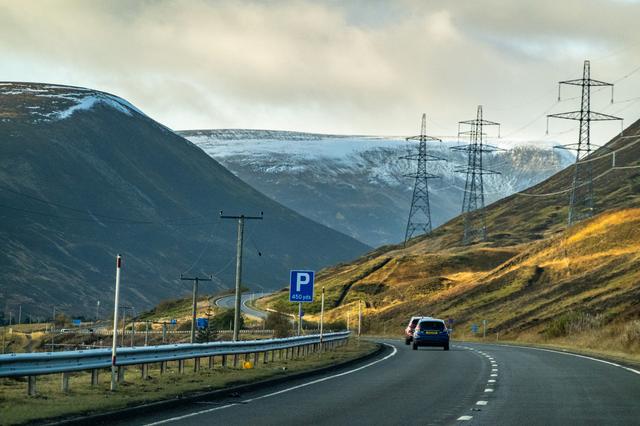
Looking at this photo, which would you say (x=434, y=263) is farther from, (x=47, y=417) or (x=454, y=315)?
(x=47, y=417)

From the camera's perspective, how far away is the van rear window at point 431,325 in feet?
171

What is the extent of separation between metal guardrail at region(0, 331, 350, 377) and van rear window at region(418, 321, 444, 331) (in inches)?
812

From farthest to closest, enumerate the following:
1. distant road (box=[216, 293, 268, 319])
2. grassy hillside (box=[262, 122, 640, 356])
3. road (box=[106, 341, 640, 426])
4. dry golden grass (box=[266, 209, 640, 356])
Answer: distant road (box=[216, 293, 268, 319]), dry golden grass (box=[266, 209, 640, 356]), grassy hillside (box=[262, 122, 640, 356]), road (box=[106, 341, 640, 426])

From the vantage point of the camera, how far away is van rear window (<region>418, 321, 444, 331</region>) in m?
52.0

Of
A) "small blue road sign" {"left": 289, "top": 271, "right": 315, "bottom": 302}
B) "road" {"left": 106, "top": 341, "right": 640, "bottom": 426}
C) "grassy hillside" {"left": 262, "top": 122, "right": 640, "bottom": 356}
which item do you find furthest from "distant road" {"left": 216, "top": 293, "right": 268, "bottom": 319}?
"road" {"left": 106, "top": 341, "right": 640, "bottom": 426}

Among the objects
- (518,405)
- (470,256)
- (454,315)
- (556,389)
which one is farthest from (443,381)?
(470,256)

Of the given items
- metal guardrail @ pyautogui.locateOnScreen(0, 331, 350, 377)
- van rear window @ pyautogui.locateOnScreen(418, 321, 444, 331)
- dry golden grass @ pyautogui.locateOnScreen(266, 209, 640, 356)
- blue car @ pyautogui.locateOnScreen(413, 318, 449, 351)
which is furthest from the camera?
dry golden grass @ pyautogui.locateOnScreen(266, 209, 640, 356)

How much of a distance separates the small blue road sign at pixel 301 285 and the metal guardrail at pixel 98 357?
712cm

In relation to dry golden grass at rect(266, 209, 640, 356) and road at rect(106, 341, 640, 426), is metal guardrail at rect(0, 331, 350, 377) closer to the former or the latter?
road at rect(106, 341, 640, 426)

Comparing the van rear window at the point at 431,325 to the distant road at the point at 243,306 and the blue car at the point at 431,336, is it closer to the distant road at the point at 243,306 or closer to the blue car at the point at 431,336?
the blue car at the point at 431,336

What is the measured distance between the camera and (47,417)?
15.8 metres

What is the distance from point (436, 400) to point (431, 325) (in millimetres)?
31621

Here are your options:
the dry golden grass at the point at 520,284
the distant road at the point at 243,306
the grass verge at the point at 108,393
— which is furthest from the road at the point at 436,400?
the distant road at the point at 243,306

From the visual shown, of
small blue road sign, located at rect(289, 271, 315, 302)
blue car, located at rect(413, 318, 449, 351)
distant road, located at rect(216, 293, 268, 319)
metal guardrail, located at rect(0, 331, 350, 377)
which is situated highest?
small blue road sign, located at rect(289, 271, 315, 302)
